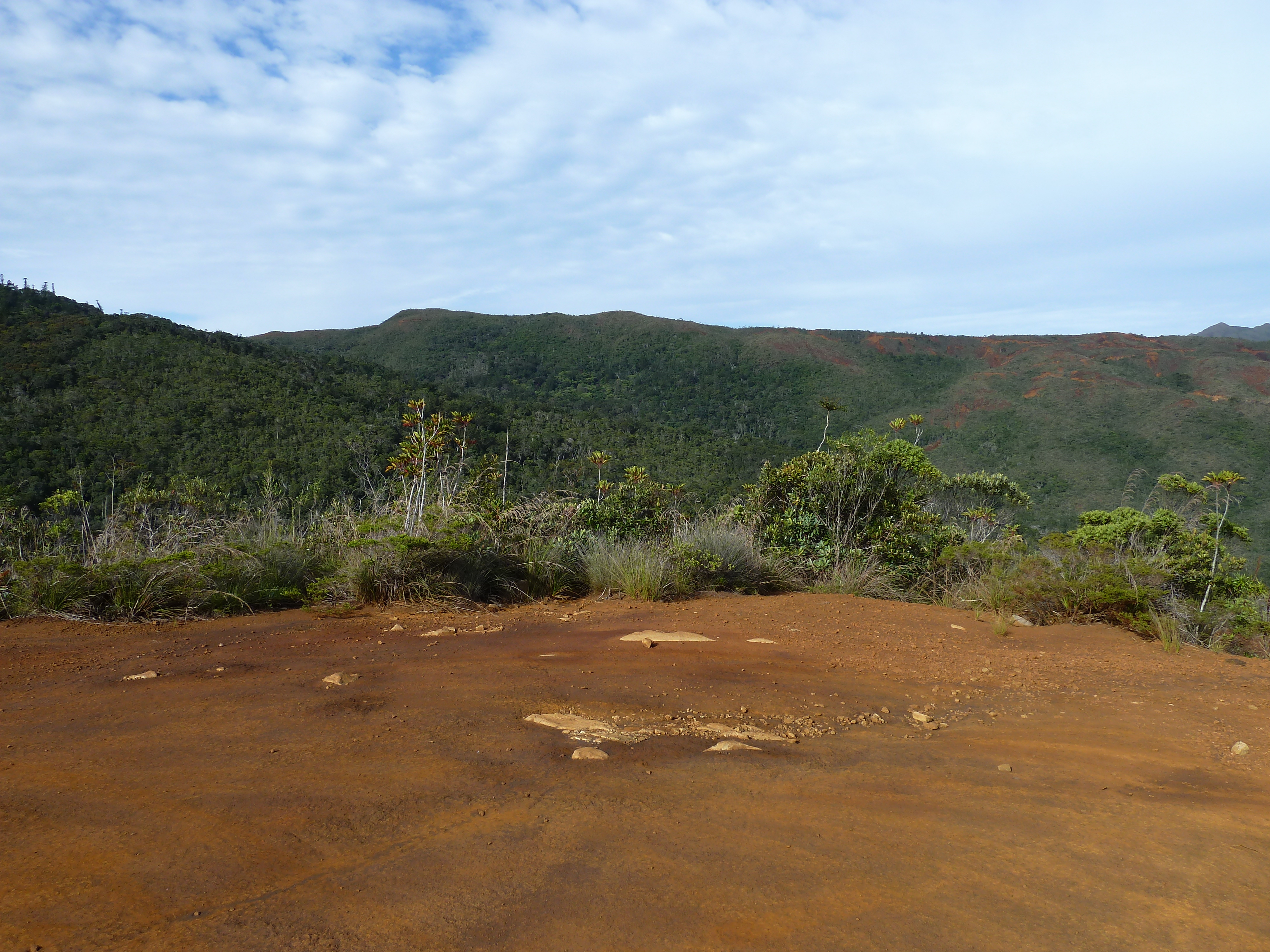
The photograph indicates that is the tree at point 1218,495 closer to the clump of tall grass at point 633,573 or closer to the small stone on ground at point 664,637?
the clump of tall grass at point 633,573

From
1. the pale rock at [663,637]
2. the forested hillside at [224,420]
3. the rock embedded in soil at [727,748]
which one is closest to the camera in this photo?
the rock embedded in soil at [727,748]

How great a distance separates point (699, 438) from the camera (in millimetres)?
42344

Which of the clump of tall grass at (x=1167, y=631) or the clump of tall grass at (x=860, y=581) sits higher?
the clump of tall grass at (x=1167, y=631)

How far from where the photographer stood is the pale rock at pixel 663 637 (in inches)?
216

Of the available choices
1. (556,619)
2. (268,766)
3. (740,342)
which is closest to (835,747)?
(268,766)

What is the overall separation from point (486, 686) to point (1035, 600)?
544cm

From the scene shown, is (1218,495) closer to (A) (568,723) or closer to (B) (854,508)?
(B) (854,508)

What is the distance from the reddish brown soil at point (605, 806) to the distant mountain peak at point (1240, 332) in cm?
10963

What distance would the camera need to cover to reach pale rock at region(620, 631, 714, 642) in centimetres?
549

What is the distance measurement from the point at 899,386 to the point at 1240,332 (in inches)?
3478

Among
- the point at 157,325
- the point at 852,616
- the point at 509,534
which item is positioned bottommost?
the point at 852,616

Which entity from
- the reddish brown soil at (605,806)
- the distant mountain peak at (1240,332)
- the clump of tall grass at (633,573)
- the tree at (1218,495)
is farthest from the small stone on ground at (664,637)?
the distant mountain peak at (1240,332)

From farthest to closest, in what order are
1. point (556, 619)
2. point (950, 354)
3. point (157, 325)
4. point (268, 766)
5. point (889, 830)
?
point (950, 354), point (157, 325), point (556, 619), point (268, 766), point (889, 830)

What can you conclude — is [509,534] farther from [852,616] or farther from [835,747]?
[835,747]
